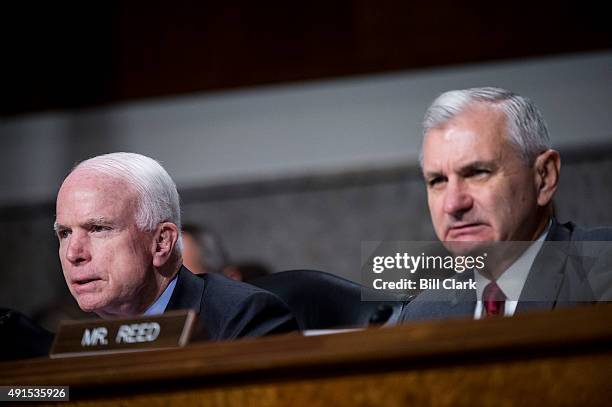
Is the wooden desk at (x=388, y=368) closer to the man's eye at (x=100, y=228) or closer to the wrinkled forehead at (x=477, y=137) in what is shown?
the man's eye at (x=100, y=228)

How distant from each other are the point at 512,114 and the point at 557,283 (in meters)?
0.34

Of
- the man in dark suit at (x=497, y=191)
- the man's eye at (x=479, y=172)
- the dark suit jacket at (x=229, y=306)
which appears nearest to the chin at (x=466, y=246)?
the man in dark suit at (x=497, y=191)

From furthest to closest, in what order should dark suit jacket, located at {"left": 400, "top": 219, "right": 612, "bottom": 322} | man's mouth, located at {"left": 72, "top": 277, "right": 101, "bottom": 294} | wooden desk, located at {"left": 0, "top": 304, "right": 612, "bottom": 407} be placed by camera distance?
man's mouth, located at {"left": 72, "top": 277, "right": 101, "bottom": 294} → dark suit jacket, located at {"left": 400, "top": 219, "right": 612, "bottom": 322} → wooden desk, located at {"left": 0, "top": 304, "right": 612, "bottom": 407}

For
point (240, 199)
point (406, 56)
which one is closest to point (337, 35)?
point (406, 56)

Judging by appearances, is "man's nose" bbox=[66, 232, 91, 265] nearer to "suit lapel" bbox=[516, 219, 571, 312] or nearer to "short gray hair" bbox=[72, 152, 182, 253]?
"short gray hair" bbox=[72, 152, 182, 253]

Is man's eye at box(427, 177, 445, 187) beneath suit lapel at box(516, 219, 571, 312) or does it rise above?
above

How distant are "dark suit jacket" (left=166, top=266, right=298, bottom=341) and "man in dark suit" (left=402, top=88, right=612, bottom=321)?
0.74 ft

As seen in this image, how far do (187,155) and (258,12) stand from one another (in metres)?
0.83

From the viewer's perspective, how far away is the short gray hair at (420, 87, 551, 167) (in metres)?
1.76

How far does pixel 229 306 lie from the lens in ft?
5.56

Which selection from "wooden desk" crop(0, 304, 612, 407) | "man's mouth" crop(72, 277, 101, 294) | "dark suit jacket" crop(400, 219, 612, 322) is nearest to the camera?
"wooden desk" crop(0, 304, 612, 407)

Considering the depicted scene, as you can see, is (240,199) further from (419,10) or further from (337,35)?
(419,10)

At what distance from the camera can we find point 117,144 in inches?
176

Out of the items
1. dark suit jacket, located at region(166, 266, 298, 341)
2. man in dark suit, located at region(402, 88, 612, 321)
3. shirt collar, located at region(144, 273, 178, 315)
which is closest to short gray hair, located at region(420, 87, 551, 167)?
man in dark suit, located at region(402, 88, 612, 321)
